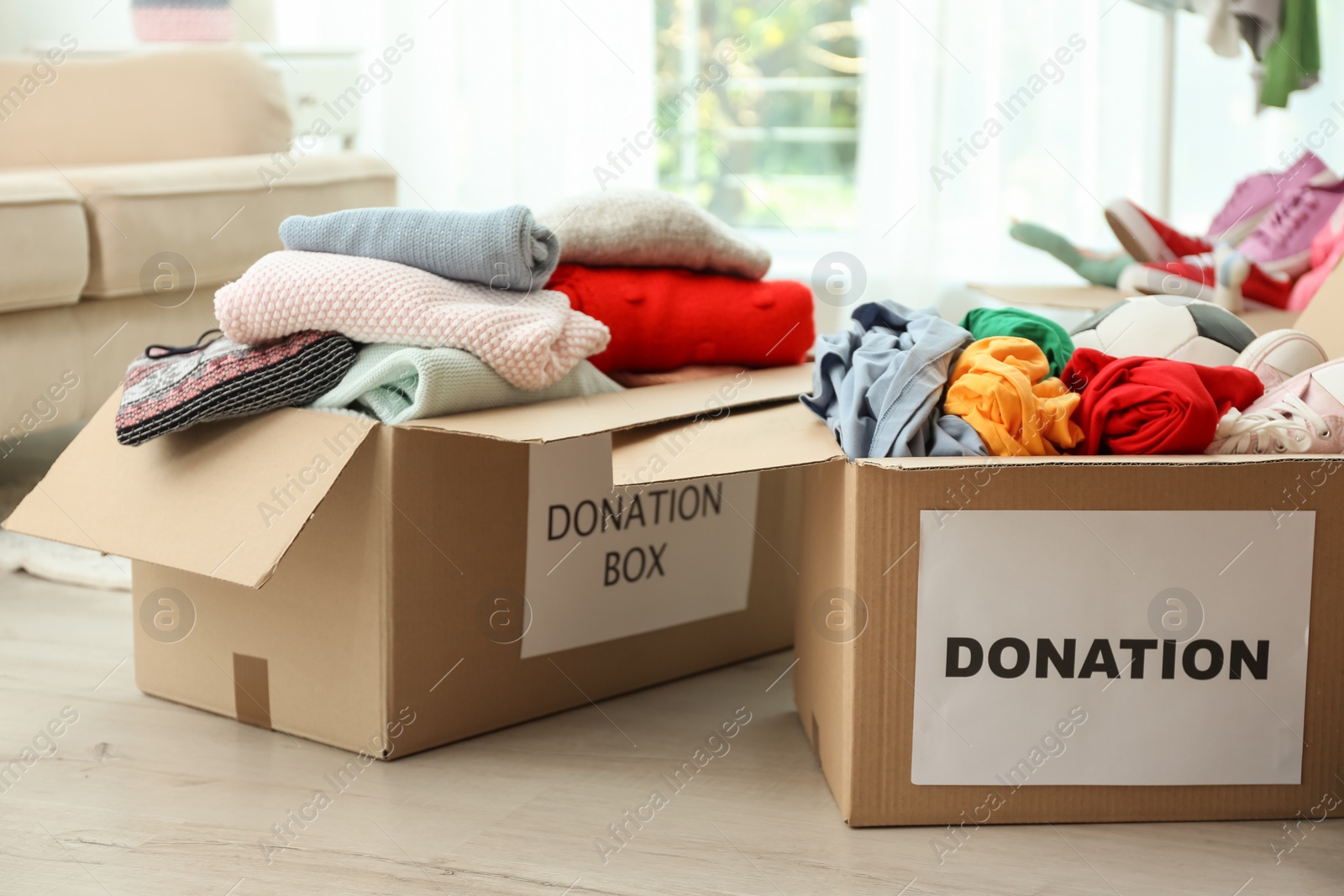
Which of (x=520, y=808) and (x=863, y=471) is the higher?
(x=863, y=471)

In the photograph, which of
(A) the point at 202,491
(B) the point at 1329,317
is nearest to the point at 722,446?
(A) the point at 202,491

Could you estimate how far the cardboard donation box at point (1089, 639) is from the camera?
2.93 feet

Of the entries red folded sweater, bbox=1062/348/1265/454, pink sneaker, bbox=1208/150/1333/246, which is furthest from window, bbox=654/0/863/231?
red folded sweater, bbox=1062/348/1265/454

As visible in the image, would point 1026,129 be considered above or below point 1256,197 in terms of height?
above

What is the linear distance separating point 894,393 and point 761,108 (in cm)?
258

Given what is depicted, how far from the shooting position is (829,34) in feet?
10.7

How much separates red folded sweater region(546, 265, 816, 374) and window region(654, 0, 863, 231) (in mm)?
2023

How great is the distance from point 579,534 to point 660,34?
8.03ft

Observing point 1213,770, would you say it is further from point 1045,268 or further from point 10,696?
point 1045,268

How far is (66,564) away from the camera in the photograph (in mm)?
1509

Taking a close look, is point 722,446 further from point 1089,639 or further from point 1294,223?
point 1294,223

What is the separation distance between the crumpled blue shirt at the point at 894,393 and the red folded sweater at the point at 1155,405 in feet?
0.35

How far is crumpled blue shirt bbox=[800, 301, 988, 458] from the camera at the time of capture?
93cm

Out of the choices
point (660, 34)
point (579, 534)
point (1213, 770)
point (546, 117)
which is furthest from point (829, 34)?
point (1213, 770)
